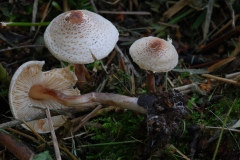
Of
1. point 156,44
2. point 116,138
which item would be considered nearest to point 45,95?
point 116,138

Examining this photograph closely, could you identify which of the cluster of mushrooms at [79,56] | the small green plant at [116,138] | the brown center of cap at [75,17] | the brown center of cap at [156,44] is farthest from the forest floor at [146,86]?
the brown center of cap at [75,17]

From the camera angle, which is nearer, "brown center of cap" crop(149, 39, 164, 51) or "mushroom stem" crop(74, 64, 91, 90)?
"brown center of cap" crop(149, 39, 164, 51)

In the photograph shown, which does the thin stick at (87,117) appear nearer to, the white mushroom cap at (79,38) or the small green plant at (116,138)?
the small green plant at (116,138)

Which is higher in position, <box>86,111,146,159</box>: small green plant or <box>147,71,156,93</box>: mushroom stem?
<box>147,71,156,93</box>: mushroom stem

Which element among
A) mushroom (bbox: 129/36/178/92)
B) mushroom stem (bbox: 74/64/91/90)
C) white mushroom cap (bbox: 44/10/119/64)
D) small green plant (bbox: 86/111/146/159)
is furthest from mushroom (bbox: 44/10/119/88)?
small green plant (bbox: 86/111/146/159)

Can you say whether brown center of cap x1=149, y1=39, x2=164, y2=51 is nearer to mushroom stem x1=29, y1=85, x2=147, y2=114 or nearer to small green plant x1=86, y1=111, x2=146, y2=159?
mushroom stem x1=29, y1=85, x2=147, y2=114

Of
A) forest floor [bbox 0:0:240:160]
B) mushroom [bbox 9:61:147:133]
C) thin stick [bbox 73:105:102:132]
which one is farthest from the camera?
thin stick [bbox 73:105:102:132]

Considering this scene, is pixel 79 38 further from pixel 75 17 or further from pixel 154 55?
pixel 154 55

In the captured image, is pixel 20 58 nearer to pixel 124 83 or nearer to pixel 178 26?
pixel 124 83
